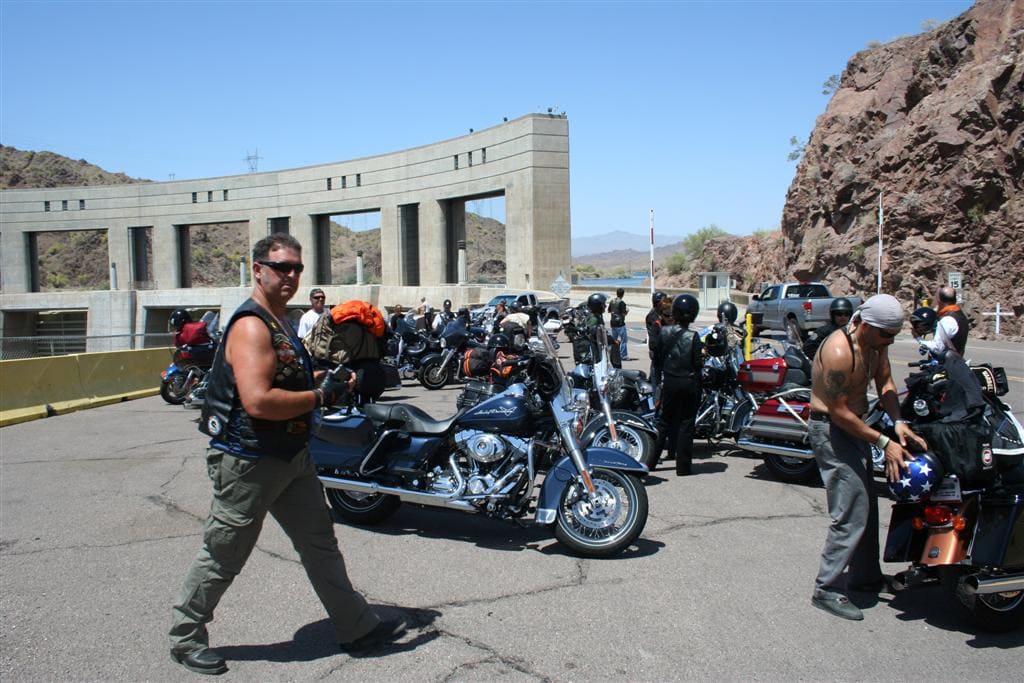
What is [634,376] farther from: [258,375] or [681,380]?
[258,375]

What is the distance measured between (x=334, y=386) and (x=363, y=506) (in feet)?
9.04

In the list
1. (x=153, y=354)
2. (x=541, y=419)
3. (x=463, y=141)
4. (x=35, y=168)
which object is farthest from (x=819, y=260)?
(x=35, y=168)

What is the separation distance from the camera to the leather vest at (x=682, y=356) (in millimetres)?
7852

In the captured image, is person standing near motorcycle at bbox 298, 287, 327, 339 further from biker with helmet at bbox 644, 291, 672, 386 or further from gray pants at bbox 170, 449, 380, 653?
gray pants at bbox 170, 449, 380, 653

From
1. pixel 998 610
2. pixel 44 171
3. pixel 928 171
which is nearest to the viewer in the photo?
pixel 998 610

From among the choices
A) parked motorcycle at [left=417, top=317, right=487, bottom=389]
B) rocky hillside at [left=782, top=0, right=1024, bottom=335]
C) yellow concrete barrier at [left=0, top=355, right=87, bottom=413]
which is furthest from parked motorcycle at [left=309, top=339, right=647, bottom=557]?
rocky hillside at [left=782, top=0, right=1024, bottom=335]

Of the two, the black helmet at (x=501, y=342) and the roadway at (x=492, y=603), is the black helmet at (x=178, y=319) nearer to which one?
the black helmet at (x=501, y=342)

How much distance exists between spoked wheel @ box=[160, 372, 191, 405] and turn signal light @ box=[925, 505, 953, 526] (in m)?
12.3

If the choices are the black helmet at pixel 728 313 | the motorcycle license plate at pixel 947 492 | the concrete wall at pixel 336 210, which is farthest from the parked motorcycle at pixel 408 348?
the concrete wall at pixel 336 210

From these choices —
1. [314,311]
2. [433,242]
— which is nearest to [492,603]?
[314,311]

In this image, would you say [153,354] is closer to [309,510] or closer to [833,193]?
[309,510]

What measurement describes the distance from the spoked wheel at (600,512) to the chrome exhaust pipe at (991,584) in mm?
2007

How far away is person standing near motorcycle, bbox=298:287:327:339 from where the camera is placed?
1236 cm

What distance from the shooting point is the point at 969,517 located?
4.34 metres
